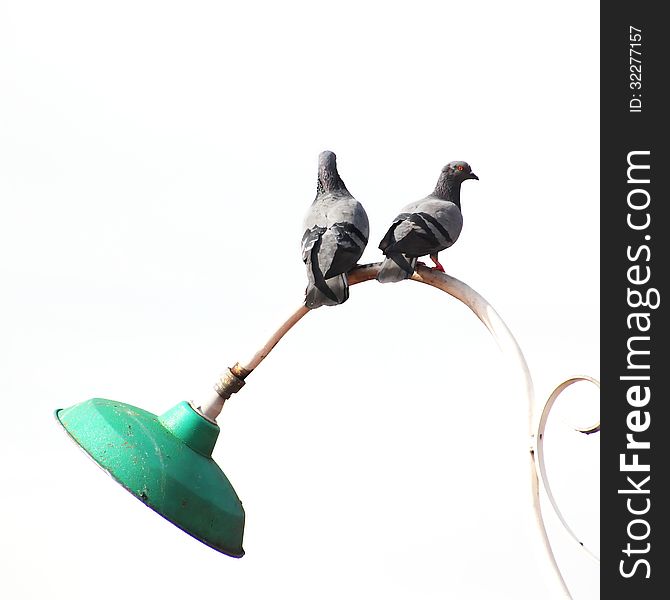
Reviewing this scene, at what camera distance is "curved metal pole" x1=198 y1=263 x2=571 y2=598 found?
14.5 ft

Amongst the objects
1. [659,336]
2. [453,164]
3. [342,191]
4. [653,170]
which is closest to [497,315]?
[659,336]

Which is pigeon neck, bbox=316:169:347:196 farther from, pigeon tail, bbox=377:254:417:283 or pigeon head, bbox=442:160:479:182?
pigeon tail, bbox=377:254:417:283

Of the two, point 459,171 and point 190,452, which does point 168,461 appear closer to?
point 190,452

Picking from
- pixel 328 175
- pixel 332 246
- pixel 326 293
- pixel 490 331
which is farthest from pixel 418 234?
pixel 328 175

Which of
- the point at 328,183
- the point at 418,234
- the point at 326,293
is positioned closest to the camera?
the point at 326,293

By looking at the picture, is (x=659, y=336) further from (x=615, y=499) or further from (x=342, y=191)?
(x=342, y=191)

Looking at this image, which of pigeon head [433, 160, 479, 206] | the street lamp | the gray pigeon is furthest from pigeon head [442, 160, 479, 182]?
the street lamp

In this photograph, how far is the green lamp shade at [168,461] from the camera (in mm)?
4473

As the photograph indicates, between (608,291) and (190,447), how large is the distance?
183cm

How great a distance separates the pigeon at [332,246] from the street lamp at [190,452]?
1.33 feet

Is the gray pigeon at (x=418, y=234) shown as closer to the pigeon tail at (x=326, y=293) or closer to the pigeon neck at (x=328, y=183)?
the pigeon tail at (x=326, y=293)

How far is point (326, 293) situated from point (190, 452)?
86 cm

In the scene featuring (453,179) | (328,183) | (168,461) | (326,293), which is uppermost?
(453,179)

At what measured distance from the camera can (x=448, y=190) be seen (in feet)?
20.0
